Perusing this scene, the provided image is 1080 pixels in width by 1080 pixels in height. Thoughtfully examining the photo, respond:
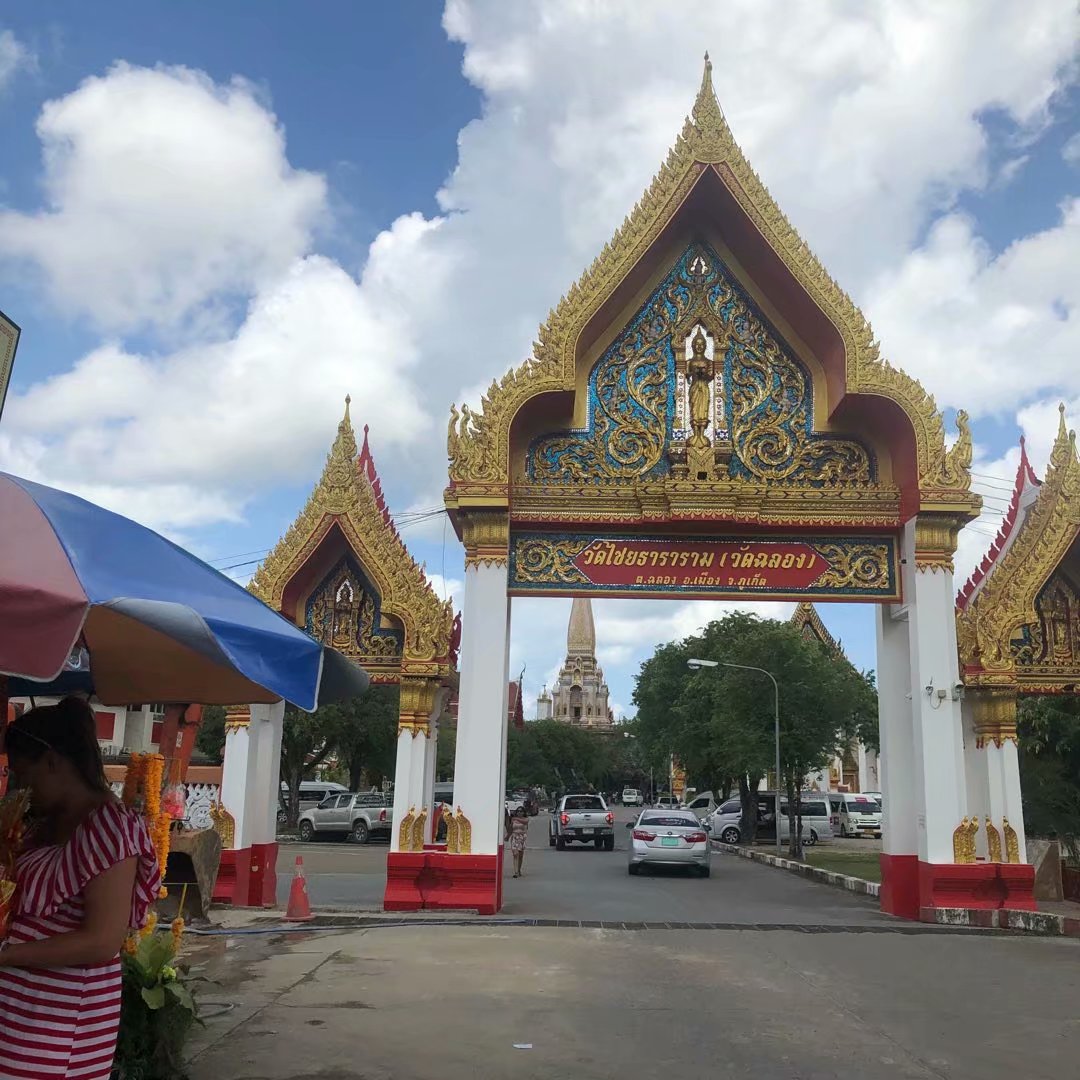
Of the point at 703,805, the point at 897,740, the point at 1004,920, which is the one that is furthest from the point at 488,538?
the point at 703,805

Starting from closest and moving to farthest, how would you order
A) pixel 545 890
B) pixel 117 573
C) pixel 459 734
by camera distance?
pixel 117 573 → pixel 459 734 → pixel 545 890

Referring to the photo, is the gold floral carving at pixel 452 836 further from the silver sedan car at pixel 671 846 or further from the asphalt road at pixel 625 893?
the silver sedan car at pixel 671 846

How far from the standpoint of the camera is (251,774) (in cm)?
1350

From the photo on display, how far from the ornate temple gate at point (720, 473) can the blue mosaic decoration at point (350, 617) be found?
152 cm

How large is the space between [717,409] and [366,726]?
2543cm

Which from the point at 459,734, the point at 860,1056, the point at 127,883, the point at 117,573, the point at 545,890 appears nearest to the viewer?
the point at 127,883

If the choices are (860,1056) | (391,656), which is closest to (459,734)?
(391,656)

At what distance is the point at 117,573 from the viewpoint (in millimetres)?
3723

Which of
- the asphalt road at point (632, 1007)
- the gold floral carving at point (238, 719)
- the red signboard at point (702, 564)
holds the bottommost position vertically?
the asphalt road at point (632, 1007)

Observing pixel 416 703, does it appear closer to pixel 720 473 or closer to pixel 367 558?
pixel 367 558

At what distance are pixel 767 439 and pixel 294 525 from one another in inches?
253

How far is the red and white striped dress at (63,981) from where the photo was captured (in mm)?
3139

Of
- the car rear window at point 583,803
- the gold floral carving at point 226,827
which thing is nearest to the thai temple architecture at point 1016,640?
the gold floral carving at point 226,827

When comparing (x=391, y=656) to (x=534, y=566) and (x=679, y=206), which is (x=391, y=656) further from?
(x=679, y=206)
